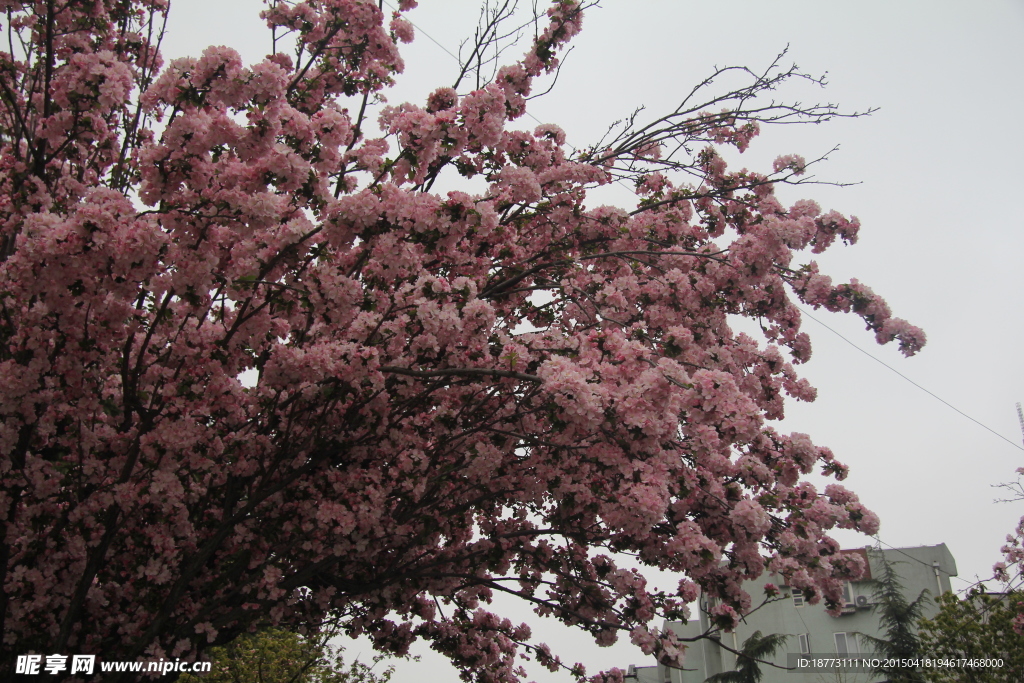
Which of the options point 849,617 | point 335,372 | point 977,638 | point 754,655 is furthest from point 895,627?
point 335,372

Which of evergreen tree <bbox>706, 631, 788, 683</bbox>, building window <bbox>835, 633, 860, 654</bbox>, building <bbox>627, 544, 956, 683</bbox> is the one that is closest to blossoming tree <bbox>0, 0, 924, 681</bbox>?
evergreen tree <bbox>706, 631, 788, 683</bbox>

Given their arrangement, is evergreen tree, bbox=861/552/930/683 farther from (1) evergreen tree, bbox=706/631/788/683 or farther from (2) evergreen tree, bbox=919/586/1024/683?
(1) evergreen tree, bbox=706/631/788/683

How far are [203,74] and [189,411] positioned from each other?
201 centimetres

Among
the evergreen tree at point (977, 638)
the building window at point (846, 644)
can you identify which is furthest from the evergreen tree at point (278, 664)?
the building window at point (846, 644)

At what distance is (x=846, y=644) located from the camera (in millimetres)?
20453

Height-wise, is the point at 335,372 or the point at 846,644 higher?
the point at 335,372

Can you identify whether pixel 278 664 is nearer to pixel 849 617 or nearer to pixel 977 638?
pixel 977 638

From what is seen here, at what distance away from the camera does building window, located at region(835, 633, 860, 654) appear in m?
20.3

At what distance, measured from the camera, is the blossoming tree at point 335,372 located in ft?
13.1

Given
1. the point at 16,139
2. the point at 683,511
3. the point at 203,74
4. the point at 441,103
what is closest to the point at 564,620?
the point at 683,511

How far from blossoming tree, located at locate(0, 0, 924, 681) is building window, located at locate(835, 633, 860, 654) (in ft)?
58.3

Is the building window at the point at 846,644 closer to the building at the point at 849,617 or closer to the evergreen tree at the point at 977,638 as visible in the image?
the building at the point at 849,617

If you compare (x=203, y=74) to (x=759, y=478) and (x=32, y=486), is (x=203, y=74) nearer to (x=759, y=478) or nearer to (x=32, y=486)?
(x=32, y=486)

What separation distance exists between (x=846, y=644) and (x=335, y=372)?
2147 cm
